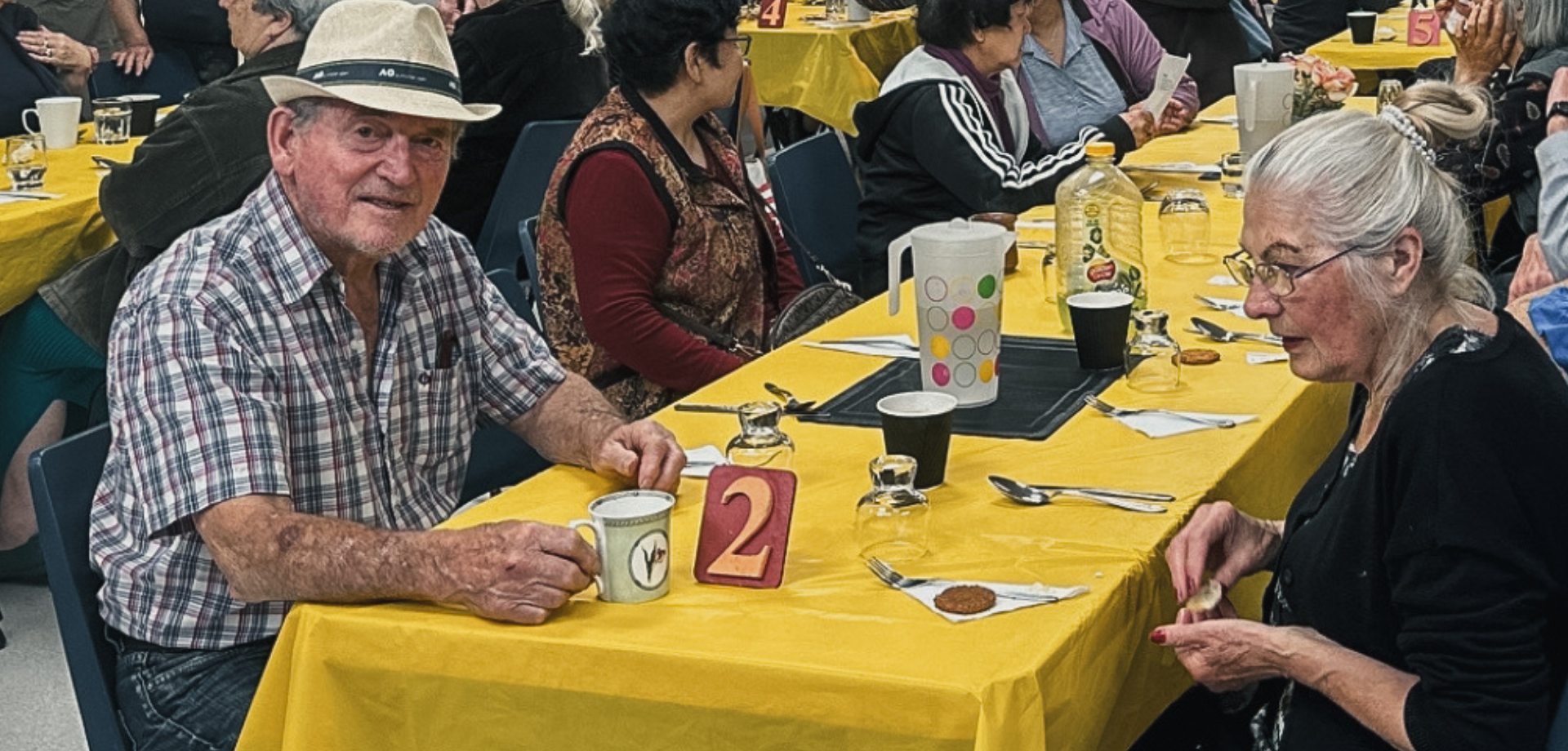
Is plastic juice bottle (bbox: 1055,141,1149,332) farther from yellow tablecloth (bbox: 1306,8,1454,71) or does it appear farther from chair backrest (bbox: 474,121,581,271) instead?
yellow tablecloth (bbox: 1306,8,1454,71)

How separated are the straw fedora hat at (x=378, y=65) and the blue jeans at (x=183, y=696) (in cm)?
65

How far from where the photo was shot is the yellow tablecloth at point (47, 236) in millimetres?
4152

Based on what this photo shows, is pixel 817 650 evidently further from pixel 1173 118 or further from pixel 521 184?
pixel 1173 118

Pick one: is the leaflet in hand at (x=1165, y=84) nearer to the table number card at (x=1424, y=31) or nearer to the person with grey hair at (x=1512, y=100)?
the person with grey hair at (x=1512, y=100)

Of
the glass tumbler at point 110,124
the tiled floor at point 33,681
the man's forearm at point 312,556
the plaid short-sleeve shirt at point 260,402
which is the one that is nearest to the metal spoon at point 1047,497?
the man's forearm at point 312,556

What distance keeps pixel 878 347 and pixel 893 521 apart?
0.90 metres

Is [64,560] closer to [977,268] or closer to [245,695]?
[245,695]

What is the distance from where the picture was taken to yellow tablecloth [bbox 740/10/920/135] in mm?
7441

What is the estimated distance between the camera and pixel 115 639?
232 cm

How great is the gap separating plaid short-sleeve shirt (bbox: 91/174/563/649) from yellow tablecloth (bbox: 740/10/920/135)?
4.92 meters

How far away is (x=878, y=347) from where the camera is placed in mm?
2969

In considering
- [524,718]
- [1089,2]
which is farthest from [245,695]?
[1089,2]

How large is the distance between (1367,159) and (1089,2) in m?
3.29

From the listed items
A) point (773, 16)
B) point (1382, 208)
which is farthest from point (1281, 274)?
point (773, 16)
